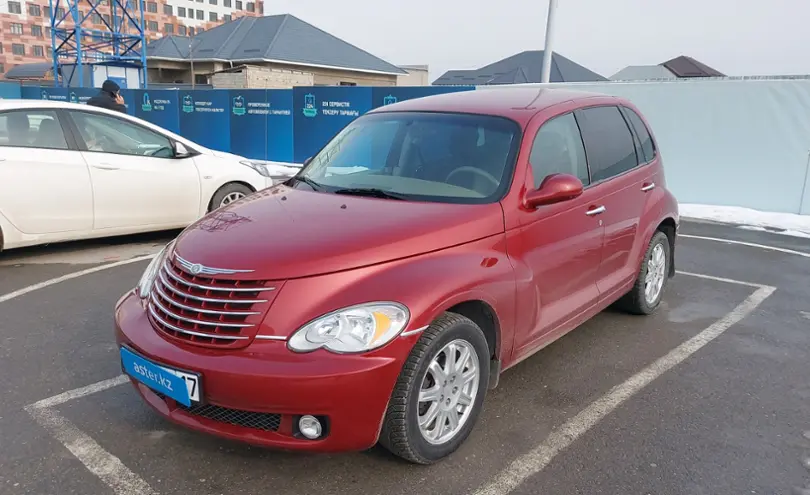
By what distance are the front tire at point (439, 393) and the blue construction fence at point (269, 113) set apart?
9.10 meters

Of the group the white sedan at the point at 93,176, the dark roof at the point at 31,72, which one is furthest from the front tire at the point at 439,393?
the dark roof at the point at 31,72

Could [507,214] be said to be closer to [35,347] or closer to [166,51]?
[35,347]

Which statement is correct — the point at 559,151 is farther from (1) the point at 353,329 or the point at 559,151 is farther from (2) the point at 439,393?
(1) the point at 353,329

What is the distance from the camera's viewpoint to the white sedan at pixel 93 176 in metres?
6.21

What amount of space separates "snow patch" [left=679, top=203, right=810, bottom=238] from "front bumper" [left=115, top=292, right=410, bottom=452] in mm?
8083

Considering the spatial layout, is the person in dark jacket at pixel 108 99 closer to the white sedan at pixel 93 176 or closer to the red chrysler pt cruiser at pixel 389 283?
the white sedan at pixel 93 176

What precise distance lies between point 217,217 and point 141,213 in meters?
4.00

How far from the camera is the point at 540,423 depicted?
11.1ft

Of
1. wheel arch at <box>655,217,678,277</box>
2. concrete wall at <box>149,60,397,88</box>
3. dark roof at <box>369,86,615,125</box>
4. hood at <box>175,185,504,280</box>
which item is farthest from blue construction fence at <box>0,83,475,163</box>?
concrete wall at <box>149,60,397,88</box>

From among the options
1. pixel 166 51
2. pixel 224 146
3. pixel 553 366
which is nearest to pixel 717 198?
pixel 553 366

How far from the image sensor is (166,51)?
45188 millimetres

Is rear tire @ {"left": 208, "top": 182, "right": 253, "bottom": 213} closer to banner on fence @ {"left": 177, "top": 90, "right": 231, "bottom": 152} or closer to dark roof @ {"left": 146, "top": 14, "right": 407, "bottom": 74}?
banner on fence @ {"left": 177, "top": 90, "right": 231, "bottom": 152}

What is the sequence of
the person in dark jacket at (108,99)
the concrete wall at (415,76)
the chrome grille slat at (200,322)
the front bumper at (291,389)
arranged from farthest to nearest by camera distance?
the concrete wall at (415,76) < the person in dark jacket at (108,99) < the chrome grille slat at (200,322) < the front bumper at (291,389)

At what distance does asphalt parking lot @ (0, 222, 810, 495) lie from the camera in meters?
2.84
